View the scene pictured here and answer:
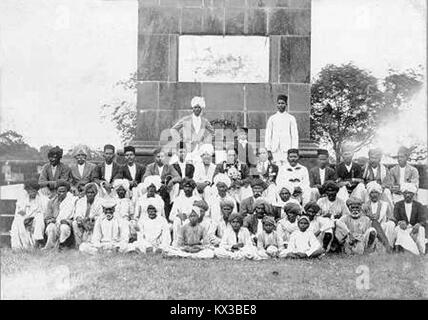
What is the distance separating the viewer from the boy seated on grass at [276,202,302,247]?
27.8 feet

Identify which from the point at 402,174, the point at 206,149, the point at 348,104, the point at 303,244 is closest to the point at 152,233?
the point at 206,149

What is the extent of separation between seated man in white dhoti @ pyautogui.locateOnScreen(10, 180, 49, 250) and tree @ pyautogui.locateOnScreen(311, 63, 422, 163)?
8741 millimetres

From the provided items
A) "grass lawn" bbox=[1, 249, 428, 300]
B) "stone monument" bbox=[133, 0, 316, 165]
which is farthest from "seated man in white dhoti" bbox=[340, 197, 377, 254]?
"stone monument" bbox=[133, 0, 316, 165]

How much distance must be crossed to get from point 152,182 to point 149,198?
0.31m

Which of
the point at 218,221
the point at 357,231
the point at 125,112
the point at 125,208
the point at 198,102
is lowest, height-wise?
the point at 357,231

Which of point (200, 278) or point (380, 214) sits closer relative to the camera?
point (200, 278)

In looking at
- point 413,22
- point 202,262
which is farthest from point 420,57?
point 202,262

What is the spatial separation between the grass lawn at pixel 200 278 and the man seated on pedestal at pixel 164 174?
1.23m

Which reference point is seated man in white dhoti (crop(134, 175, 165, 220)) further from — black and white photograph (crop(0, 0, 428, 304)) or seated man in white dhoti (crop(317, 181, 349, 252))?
seated man in white dhoti (crop(317, 181, 349, 252))

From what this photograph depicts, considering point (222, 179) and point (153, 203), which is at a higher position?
point (222, 179)

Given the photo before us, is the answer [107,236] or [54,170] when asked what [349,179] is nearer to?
[107,236]

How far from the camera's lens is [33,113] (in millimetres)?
10859

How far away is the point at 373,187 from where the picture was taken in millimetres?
9297
